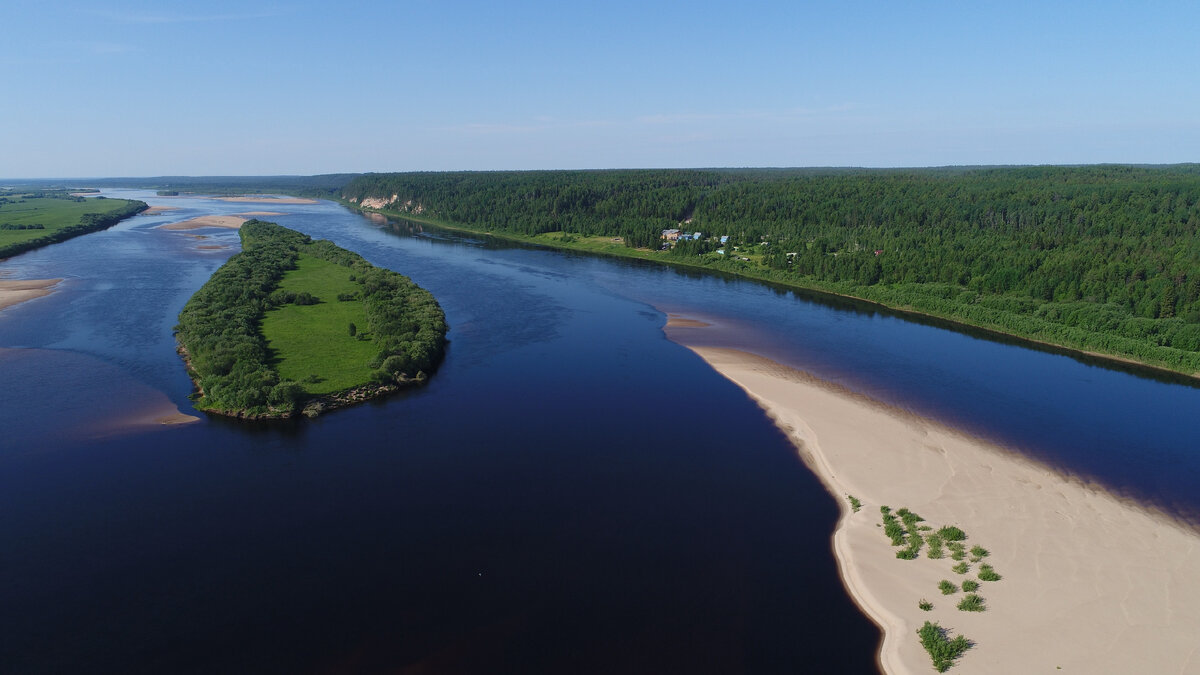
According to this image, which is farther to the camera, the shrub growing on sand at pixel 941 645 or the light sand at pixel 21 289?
the light sand at pixel 21 289

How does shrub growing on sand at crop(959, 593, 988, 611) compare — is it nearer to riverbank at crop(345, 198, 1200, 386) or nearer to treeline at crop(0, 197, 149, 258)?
riverbank at crop(345, 198, 1200, 386)

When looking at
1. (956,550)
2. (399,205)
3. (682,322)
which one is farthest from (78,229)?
(956,550)

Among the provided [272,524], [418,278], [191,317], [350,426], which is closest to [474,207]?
[418,278]

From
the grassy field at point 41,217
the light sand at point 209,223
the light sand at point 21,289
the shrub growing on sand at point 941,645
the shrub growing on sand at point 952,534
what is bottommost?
the shrub growing on sand at point 941,645

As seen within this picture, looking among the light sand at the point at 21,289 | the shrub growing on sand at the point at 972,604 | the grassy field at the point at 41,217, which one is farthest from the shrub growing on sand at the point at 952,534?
the grassy field at the point at 41,217

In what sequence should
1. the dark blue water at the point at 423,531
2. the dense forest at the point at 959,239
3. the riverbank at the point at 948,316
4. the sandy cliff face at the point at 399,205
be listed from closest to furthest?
1. the dark blue water at the point at 423,531
2. the riverbank at the point at 948,316
3. the dense forest at the point at 959,239
4. the sandy cliff face at the point at 399,205

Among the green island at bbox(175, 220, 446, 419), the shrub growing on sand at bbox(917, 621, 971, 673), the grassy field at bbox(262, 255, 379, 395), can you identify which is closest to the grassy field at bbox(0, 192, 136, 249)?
the green island at bbox(175, 220, 446, 419)

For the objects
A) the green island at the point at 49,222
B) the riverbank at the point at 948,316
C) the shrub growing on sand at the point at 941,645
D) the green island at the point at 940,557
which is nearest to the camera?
the shrub growing on sand at the point at 941,645

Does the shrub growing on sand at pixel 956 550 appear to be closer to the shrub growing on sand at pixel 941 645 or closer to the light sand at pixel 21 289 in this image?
the shrub growing on sand at pixel 941 645
